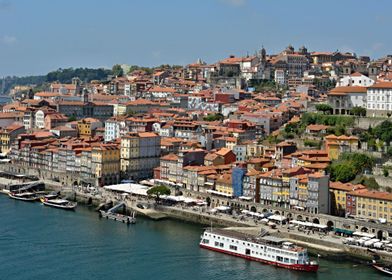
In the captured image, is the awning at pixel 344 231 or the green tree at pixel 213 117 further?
the green tree at pixel 213 117

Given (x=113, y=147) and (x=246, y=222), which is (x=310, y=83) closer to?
(x=113, y=147)

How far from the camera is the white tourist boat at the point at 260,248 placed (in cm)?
2275

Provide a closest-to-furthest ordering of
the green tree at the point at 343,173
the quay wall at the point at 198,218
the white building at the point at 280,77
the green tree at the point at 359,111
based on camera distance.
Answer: the quay wall at the point at 198,218
the green tree at the point at 343,173
the green tree at the point at 359,111
the white building at the point at 280,77

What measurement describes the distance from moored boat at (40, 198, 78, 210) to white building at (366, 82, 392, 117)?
1386 centimetres

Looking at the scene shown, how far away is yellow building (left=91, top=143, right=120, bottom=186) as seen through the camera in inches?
1416

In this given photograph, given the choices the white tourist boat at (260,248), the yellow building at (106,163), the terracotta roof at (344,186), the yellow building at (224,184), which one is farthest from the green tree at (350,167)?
the yellow building at (106,163)

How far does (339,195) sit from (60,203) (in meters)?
11.5

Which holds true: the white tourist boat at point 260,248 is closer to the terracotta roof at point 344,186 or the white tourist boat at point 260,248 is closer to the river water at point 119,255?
the river water at point 119,255

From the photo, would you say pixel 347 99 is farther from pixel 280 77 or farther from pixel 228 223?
pixel 280 77

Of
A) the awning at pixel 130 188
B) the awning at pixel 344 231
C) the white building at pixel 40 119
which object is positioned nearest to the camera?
the awning at pixel 344 231

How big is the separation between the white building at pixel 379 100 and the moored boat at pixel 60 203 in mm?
13856

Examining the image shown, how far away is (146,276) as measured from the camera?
21.5 metres

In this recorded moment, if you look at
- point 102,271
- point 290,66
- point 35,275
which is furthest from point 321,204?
point 290,66

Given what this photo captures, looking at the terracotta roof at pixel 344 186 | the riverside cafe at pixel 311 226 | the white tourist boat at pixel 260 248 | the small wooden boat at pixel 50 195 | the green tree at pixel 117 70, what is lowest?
the white tourist boat at pixel 260 248
